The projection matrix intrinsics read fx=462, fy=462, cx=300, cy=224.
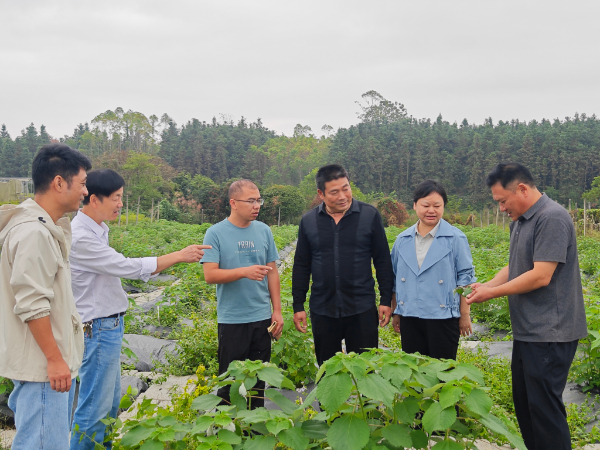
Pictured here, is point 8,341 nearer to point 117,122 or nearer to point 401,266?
point 401,266

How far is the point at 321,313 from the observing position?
3117 mm

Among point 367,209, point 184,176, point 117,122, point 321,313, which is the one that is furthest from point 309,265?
point 117,122

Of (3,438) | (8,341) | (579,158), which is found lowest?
(3,438)

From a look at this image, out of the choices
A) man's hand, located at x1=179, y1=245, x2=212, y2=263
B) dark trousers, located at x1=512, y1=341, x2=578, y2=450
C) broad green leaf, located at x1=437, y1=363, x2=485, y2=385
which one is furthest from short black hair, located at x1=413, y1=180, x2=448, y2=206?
broad green leaf, located at x1=437, y1=363, x2=485, y2=385

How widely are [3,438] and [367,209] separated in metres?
2.89

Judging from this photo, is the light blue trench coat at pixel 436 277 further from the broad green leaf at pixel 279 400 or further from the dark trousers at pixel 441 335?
the broad green leaf at pixel 279 400

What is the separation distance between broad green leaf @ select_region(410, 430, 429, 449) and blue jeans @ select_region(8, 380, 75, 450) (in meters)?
1.39

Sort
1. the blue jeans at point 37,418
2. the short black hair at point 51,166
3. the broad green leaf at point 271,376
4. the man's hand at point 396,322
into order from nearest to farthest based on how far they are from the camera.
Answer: the broad green leaf at point 271,376
the blue jeans at point 37,418
the short black hair at point 51,166
the man's hand at point 396,322

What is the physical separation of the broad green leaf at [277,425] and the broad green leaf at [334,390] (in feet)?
0.55

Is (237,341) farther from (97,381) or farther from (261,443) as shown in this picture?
(261,443)

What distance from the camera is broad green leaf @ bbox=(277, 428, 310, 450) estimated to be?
1.54 metres

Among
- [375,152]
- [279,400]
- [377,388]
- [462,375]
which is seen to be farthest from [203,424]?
[375,152]

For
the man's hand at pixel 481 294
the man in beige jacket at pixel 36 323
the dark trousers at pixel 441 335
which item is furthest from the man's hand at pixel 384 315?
the man in beige jacket at pixel 36 323

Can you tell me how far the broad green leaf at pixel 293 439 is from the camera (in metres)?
1.54
